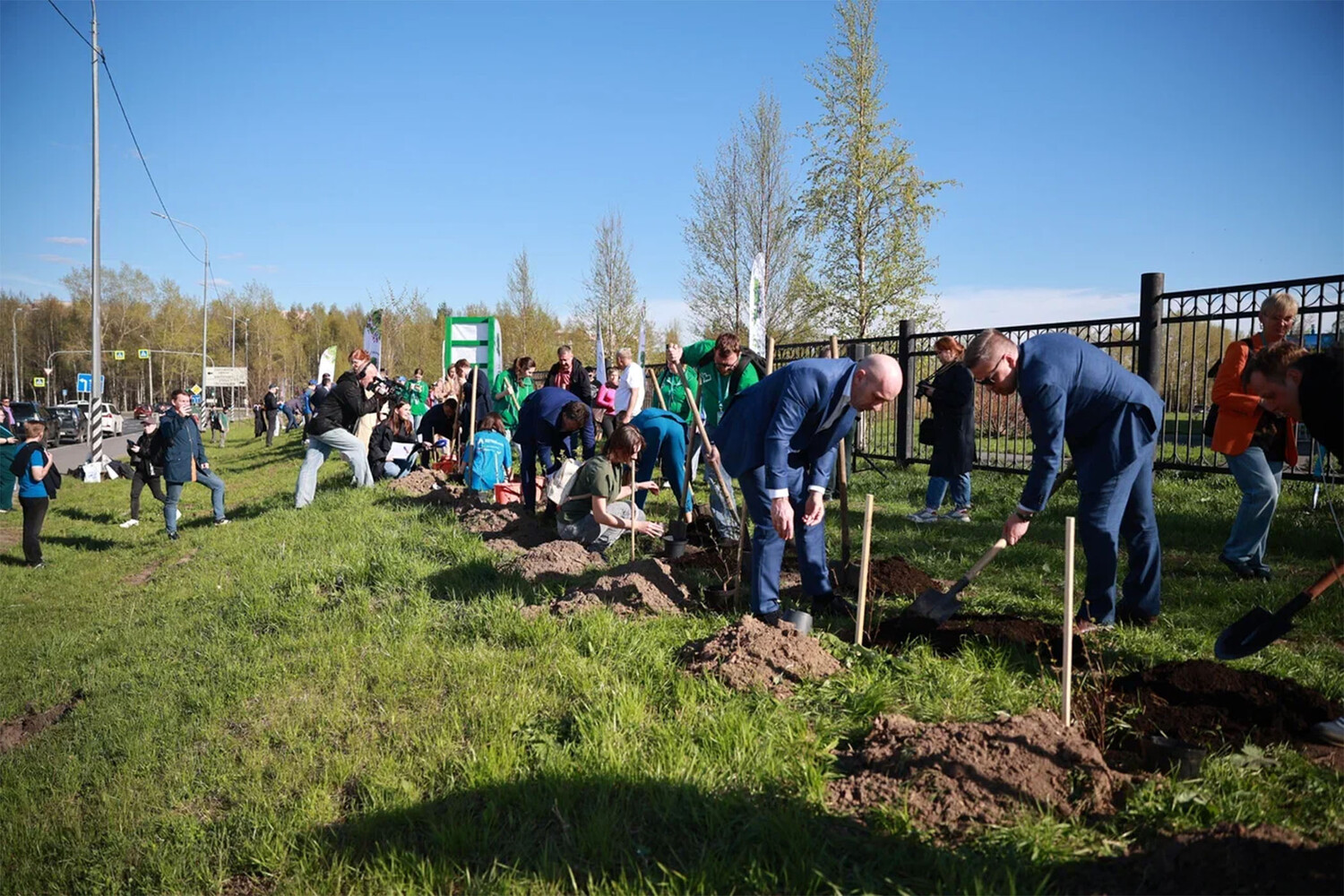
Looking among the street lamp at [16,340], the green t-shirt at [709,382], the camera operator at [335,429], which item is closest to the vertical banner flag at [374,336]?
the camera operator at [335,429]

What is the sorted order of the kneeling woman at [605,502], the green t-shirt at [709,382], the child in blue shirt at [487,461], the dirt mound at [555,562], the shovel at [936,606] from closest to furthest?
the shovel at [936,606] → the dirt mound at [555,562] → the kneeling woman at [605,502] → the green t-shirt at [709,382] → the child in blue shirt at [487,461]

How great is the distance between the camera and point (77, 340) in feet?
217

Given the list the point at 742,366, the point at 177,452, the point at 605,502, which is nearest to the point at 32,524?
the point at 177,452

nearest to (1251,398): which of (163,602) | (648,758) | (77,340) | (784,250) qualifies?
(648,758)

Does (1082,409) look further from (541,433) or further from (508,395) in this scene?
(508,395)

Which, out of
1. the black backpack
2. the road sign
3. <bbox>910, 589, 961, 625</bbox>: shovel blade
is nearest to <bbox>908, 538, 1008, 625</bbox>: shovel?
<bbox>910, 589, 961, 625</bbox>: shovel blade

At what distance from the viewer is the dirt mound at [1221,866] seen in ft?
7.43

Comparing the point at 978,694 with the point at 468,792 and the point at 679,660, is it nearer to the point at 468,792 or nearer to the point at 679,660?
the point at 679,660

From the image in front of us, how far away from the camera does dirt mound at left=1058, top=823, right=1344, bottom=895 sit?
227 cm

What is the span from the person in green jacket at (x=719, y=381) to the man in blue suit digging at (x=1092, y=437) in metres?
2.57

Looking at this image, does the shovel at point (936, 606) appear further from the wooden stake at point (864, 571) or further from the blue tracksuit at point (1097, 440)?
the blue tracksuit at point (1097, 440)

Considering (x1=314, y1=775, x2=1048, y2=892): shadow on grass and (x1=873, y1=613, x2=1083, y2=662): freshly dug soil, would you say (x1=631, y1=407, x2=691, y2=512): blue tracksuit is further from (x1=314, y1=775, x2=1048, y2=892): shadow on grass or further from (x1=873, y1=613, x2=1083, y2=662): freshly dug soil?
(x1=314, y1=775, x2=1048, y2=892): shadow on grass

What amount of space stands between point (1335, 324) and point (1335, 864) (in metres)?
6.51

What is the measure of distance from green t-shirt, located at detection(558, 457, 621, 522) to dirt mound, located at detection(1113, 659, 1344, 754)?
12.9 feet
